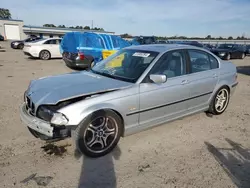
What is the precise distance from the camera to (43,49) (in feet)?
48.9

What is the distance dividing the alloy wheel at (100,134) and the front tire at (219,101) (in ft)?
8.32

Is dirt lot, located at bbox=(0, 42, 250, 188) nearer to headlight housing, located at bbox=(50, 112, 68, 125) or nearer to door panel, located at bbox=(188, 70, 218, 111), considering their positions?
door panel, located at bbox=(188, 70, 218, 111)

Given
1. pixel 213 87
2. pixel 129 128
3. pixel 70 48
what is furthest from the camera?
pixel 70 48

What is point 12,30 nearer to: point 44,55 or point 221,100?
point 44,55

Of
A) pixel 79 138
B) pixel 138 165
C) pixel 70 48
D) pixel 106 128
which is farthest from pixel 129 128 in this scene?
pixel 70 48

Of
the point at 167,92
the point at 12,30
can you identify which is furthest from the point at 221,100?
the point at 12,30

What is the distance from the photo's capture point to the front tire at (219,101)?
4.85 m

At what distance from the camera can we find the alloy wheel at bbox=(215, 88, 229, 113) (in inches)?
195

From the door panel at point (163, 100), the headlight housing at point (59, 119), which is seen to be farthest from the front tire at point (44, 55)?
the headlight housing at point (59, 119)

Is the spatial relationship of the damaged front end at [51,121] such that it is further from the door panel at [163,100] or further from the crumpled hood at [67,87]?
the door panel at [163,100]

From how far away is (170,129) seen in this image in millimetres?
4262

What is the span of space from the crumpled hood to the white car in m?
11.9

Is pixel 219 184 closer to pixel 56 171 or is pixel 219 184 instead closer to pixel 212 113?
pixel 56 171

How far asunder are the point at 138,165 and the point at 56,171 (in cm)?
109
